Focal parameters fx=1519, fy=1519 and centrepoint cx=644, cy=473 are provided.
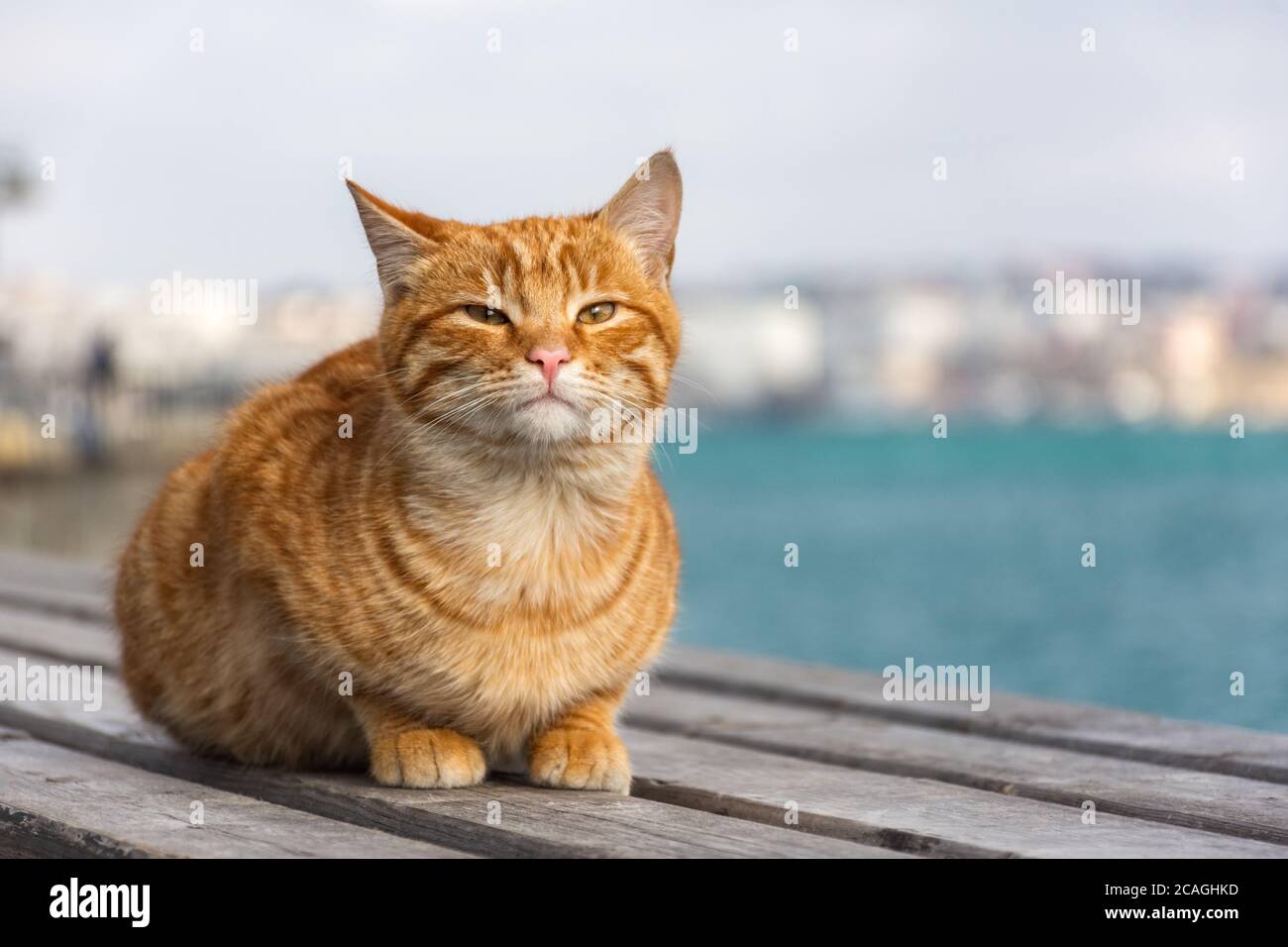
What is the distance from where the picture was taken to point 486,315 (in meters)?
2.17

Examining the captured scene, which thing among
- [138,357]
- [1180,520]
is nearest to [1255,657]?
[138,357]

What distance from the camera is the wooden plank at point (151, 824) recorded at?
181cm

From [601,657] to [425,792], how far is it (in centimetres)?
33

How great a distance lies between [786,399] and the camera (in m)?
46.7

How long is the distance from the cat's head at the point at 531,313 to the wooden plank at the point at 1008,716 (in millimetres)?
1000

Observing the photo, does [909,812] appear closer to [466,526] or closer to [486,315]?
[466,526]

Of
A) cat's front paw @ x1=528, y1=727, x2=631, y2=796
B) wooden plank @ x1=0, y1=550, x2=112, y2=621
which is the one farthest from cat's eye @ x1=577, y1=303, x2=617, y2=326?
wooden plank @ x1=0, y1=550, x2=112, y2=621

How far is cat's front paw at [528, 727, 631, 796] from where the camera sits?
7.22 ft

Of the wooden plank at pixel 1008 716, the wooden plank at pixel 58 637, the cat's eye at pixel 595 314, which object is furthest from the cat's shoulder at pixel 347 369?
the wooden plank at pixel 58 637

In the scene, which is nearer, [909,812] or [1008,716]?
[909,812]

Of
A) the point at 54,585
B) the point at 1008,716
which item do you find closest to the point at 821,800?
the point at 1008,716

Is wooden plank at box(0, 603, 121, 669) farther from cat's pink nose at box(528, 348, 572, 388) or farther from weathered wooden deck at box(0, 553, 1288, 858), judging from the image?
cat's pink nose at box(528, 348, 572, 388)

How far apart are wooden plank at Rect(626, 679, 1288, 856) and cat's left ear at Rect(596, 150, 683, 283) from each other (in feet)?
2.93

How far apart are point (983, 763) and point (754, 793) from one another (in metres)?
0.50
